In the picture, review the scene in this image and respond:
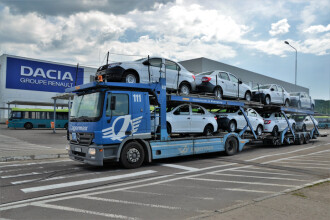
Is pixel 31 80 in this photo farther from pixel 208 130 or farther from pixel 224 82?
pixel 208 130

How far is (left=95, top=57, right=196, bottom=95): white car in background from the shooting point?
8898 millimetres

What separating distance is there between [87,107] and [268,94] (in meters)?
11.0

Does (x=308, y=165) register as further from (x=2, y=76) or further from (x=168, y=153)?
(x=2, y=76)

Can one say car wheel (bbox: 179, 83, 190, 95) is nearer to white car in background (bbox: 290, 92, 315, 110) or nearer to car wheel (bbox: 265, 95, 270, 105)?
car wheel (bbox: 265, 95, 270, 105)

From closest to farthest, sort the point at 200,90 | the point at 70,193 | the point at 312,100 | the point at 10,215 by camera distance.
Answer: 1. the point at 10,215
2. the point at 70,193
3. the point at 200,90
4. the point at 312,100

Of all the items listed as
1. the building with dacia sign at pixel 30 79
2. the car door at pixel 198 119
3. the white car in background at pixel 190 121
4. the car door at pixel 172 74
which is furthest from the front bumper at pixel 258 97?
the building with dacia sign at pixel 30 79

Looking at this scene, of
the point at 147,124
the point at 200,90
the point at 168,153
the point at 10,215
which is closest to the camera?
the point at 10,215

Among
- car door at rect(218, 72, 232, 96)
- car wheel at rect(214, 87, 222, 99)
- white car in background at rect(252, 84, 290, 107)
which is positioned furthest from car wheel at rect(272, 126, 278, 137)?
car wheel at rect(214, 87, 222, 99)

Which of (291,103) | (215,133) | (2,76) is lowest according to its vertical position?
(215,133)

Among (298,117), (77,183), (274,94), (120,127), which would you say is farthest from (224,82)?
(298,117)

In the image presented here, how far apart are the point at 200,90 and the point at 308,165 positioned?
5.09m

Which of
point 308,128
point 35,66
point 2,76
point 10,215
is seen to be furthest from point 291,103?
point 2,76

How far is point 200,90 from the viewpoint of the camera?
39.2 ft

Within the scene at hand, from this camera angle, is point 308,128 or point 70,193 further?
point 308,128
